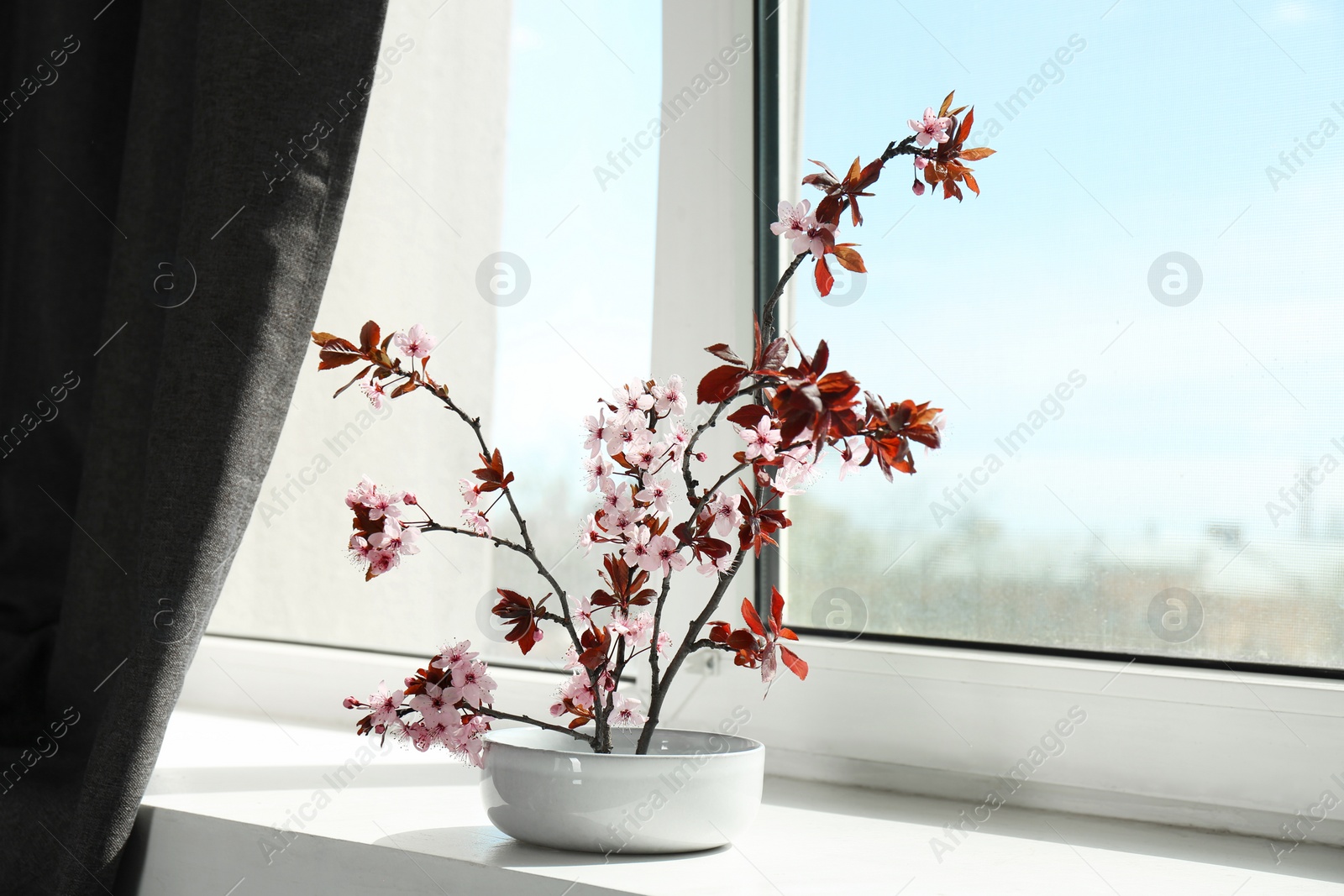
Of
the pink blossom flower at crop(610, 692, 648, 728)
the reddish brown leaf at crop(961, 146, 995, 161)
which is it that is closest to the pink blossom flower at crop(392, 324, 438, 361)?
the pink blossom flower at crop(610, 692, 648, 728)

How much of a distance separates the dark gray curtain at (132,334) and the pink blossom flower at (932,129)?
518mm

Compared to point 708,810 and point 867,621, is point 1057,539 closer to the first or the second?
point 867,621

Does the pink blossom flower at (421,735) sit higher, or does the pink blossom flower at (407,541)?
the pink blossom flower at (407,541)

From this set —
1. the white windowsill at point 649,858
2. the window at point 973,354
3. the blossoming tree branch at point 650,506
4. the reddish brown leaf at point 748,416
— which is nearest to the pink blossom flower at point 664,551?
the blossoming tree branch at point 650,506

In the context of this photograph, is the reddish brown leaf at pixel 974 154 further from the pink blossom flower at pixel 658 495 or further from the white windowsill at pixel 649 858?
the white windowsill at pixel 649 858

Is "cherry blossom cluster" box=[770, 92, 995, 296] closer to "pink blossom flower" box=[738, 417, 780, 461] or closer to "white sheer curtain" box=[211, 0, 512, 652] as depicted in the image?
"pink blossom flower" box=[738, 417, 780, 461]

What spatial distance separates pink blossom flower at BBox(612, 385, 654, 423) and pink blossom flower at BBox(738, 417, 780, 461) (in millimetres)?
82

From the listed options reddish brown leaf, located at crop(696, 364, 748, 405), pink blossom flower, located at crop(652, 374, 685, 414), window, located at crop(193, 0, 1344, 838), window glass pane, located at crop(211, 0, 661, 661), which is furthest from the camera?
window glass pane, located at crop(211, 0, 661, 661)

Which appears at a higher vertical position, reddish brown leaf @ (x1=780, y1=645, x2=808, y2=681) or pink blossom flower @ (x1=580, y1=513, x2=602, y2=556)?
pink blossom flower @ (x1=580, y1=513, x2=602, y2=556)

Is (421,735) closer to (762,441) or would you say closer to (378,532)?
(378,532)

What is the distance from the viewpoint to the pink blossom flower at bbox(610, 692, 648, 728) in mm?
823

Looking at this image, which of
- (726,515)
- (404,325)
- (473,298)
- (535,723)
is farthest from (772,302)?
(404,325)

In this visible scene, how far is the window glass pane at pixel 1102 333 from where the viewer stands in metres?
0.84

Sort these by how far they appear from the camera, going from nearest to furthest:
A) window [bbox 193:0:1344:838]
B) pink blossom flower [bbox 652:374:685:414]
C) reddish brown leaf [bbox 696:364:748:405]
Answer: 1. reddish brown leaf [bbox 696:364:748:405]
2. pink blossom flower [bbox 652:374:685:414]
3. window [bbox 193:0:1344:838]
